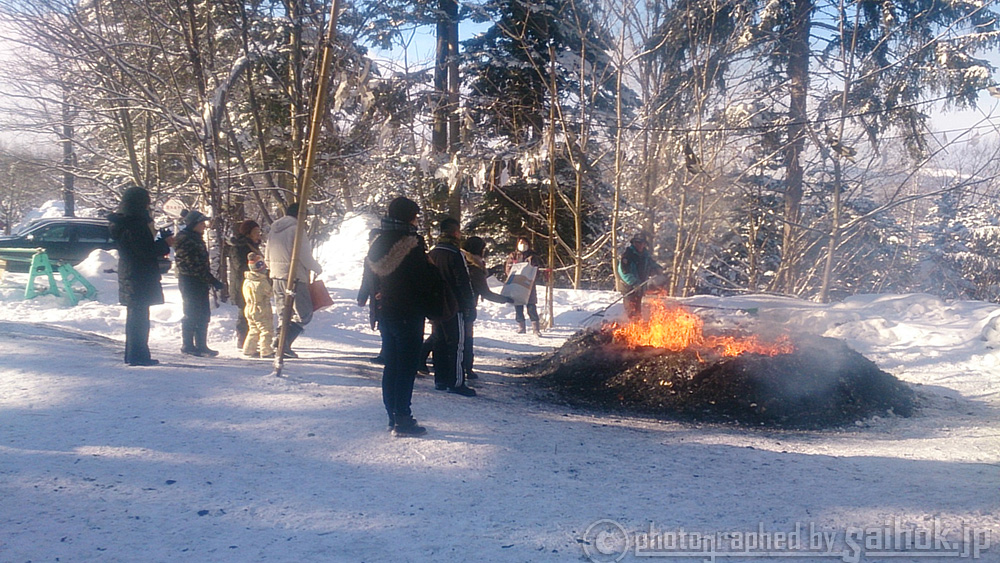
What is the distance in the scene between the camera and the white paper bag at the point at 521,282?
404 inches

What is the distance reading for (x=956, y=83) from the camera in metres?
→ 15.7

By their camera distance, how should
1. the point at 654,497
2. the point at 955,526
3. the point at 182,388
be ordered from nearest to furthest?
the point at 955,526 < the point at 654,497 < the point at 182,388

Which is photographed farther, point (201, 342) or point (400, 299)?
point (201, 342)

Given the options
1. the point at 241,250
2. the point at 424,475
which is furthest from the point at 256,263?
the point at 424,475

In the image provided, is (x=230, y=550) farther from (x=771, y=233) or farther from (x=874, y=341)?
(x=771, y=233)

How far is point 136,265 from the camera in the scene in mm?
6398

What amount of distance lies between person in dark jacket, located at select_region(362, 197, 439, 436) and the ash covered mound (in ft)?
9.40

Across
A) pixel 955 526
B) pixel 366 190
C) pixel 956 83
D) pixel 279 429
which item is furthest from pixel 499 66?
pixel 955 526

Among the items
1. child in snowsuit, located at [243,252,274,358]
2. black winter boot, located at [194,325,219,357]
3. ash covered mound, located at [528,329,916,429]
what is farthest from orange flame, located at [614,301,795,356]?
black winter boot, located at [194,325,219,357]

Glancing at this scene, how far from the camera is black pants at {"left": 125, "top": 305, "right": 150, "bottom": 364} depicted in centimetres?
643

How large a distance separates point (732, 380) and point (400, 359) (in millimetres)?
4155

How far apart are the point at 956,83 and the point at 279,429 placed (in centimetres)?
1822

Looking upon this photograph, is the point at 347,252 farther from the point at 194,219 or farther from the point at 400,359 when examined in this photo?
the point at 400,359

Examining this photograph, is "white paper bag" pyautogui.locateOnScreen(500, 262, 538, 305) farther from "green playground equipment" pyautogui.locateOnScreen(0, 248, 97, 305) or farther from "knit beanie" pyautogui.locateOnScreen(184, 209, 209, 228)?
"green playground equipment" pyautogui.locateOnScreen(0, 248, 97, 305)
